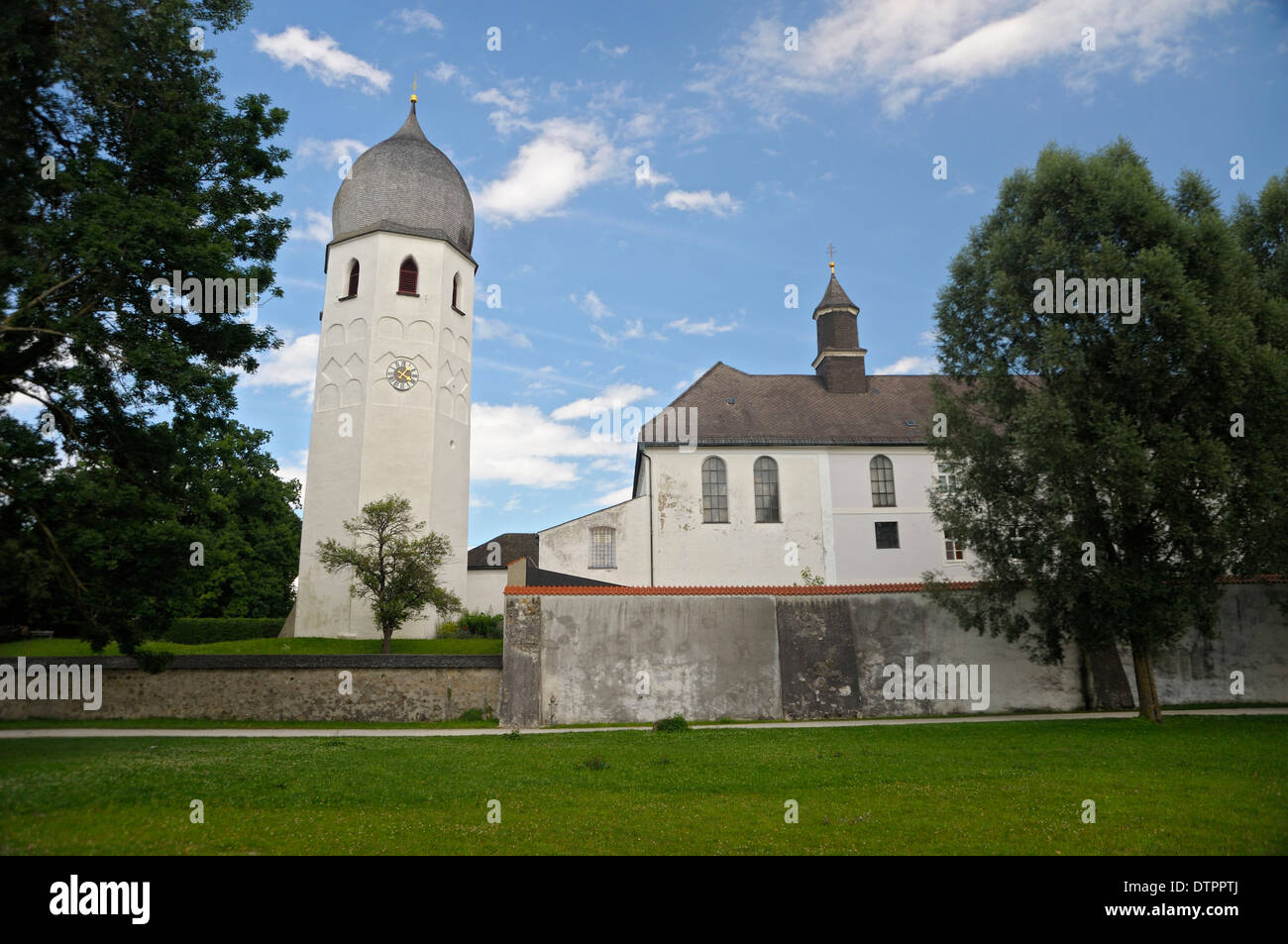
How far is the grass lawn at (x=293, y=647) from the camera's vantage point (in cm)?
2508

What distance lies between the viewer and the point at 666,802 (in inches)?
329

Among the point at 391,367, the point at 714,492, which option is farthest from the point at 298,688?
the point at 714,492

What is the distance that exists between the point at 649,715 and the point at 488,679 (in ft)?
13.5

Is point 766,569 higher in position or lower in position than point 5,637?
higher

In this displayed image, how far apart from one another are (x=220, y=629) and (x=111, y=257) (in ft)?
81.2

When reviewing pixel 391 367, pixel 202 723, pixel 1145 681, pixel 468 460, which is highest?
pixel 391 367

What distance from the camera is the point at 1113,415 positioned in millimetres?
15969

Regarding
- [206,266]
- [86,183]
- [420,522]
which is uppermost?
[86,183]

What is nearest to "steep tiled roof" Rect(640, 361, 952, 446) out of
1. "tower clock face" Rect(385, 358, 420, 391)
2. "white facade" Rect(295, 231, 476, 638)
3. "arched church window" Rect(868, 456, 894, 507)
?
"arched church window" Rect(868, 456, 894, 507)

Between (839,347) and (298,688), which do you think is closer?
(298,688)

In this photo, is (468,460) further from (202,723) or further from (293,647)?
(202,723)
